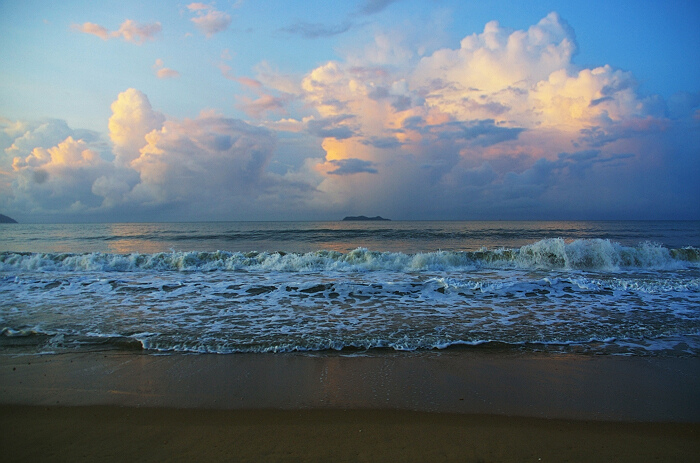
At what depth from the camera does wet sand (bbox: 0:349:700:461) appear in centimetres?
350

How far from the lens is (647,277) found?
14797mm

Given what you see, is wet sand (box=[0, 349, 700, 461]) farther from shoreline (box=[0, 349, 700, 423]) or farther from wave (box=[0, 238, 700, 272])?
wave (box=[0, 238, 700, 272])

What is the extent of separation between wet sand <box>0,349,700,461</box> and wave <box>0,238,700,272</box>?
11.6 meters

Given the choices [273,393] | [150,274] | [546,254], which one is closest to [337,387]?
[273,393]

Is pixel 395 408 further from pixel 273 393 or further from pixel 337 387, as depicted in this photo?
pixel 273 393

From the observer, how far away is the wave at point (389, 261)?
57.7ft

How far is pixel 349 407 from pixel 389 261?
14298mm

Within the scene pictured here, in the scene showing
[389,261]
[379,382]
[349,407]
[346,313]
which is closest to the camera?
[349,407]

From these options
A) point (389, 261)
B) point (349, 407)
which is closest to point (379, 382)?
point (349, 407)

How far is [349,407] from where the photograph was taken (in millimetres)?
4285

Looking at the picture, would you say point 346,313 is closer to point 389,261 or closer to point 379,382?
point 379,382

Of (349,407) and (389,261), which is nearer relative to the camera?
(349,407)

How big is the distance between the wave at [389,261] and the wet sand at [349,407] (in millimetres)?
11610

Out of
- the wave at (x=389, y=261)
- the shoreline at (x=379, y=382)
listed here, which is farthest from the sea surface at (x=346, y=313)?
the wave at (x=389, y=261)
